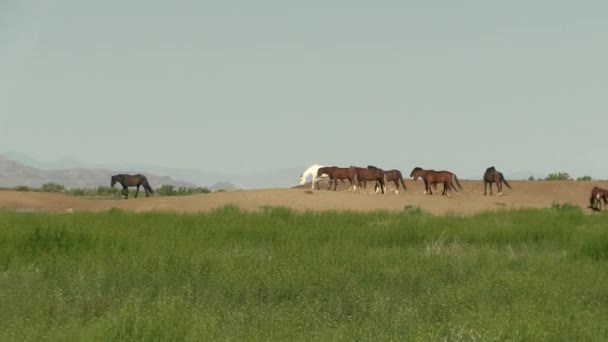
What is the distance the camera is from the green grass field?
9.05 metres

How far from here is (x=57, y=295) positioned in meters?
10.7

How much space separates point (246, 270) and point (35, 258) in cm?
392

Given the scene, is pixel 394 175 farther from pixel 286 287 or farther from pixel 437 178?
pixel 286 287

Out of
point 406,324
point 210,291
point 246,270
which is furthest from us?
point 246,270

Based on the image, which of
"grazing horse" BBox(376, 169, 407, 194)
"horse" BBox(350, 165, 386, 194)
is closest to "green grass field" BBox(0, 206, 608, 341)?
"horse" BBox(350, 165, 386, 194)

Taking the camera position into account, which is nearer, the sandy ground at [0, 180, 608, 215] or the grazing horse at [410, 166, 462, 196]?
the sandy ground at [0, 180, 608, 215]

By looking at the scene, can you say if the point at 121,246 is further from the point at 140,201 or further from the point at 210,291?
the point at 140,201

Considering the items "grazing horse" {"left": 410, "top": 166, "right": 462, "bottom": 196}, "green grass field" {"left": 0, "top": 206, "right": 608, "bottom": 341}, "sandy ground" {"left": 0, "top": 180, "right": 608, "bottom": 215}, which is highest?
"grazing horse" {"left": 410, "top": 166, "right": 462, "bottom": 196}

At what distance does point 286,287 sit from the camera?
11906mm

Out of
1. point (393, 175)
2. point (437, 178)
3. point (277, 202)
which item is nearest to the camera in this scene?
point (277, 202)

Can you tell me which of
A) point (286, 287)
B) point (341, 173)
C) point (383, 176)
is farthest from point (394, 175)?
point (286, 287)

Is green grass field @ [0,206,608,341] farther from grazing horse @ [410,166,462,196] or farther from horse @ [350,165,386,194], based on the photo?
horse @ [350,165,386,194]

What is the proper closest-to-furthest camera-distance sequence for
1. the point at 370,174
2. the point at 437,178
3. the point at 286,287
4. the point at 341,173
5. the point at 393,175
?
the point at 286,287 < the point at 437,178 < the point at 370,174 < the point at 341,173 < the point at 393,175

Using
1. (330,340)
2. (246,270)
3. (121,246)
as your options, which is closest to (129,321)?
(330,340)
